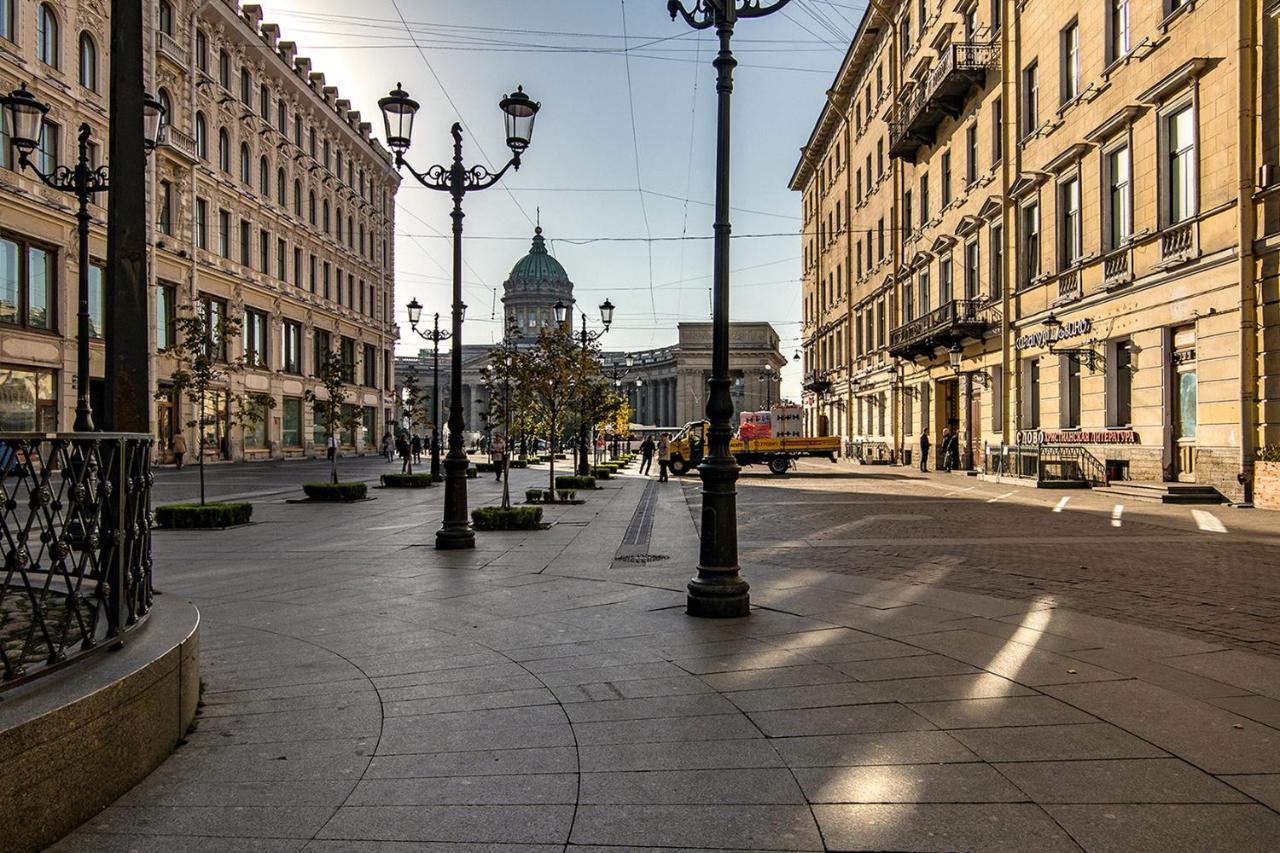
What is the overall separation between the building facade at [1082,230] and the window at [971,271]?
113 mm

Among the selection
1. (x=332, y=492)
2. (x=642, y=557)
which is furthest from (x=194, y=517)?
(x=642, y=557)

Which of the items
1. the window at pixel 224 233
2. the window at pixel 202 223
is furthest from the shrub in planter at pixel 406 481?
the window at pixel 224 233

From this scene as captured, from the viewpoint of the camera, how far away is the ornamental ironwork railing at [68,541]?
3369 millimetres

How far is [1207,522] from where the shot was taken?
47.4 feet

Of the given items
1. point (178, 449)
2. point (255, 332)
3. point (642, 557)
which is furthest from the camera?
point (255, 332)

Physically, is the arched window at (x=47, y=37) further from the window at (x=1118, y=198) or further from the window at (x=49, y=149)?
the window at (x=1118, y=198)

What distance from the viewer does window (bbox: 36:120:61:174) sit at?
1235 inches

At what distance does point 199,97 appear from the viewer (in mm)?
41781

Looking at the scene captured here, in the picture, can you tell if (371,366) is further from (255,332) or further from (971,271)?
(971,271)

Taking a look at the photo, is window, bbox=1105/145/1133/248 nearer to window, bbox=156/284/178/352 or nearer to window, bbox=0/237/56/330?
window, bbox=0/237/56/330

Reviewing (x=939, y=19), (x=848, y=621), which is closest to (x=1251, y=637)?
(x=848, y=621)

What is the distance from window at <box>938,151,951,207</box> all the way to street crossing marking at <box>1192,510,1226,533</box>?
20.2 meters

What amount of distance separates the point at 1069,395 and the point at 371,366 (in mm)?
51957

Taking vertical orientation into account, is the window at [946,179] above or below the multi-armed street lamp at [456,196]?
above
